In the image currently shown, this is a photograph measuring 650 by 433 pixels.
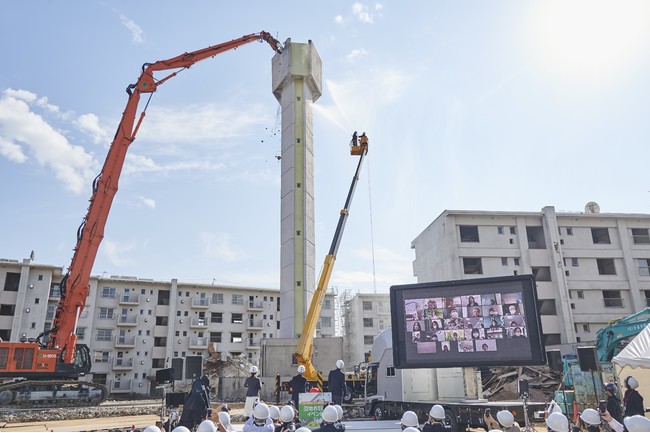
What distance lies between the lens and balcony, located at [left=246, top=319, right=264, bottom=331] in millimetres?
62838

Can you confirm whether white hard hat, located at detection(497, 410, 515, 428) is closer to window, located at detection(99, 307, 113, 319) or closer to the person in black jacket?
the person in black jacket

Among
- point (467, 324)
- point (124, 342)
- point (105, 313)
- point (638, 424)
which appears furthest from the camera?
point (105, 313)

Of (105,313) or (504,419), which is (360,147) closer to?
(504,419)

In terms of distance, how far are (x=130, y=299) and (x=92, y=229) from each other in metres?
36.4

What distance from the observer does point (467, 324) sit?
1875cm

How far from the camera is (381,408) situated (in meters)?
22.3

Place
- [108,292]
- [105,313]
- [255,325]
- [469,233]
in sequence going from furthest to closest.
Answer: [255,325]
[108,292]
[105,313]
[469,233]

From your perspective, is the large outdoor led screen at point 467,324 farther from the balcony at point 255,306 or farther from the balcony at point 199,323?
the balcony at point 255,306

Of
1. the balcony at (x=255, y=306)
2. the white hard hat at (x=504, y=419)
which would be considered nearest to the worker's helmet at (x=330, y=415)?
the white hard hat at (x=504, y=419)

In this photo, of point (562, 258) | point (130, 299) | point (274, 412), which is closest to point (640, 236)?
point (562, 258)

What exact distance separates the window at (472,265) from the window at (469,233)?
1765mm

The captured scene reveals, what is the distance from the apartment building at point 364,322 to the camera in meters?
68.9

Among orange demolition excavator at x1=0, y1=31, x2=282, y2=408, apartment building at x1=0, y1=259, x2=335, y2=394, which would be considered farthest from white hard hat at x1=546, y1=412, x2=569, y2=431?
apartment building at x1=0, y1=259, x2=335, y2=394

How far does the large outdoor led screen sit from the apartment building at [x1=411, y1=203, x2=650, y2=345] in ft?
82.4
